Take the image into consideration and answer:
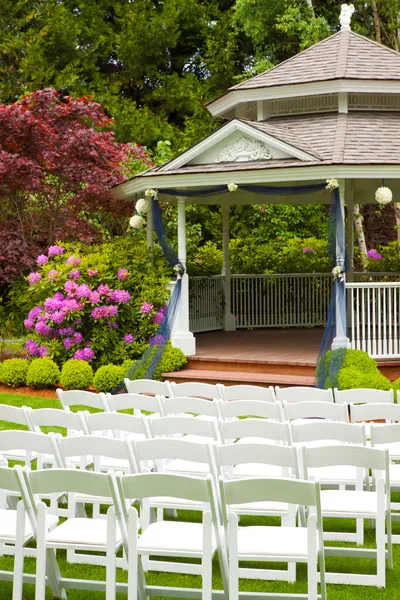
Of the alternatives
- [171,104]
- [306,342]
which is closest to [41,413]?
[306,342]

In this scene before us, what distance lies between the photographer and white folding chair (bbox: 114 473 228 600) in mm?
4781

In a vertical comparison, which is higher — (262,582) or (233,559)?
(233,559)

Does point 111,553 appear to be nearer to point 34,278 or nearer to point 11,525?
point 11,525

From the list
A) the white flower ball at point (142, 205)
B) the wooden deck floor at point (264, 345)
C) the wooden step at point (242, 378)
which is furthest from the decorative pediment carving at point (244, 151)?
the wooden step at point (242, 378)

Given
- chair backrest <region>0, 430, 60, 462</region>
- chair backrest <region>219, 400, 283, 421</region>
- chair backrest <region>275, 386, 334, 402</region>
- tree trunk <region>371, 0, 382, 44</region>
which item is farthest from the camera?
tree trunk <region>371, 0, 382, 44</region>

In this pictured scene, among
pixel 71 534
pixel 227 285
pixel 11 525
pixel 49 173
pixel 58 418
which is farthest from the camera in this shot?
pixel 227 285

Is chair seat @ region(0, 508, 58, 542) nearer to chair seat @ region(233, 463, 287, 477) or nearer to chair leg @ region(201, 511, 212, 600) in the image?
chair leg @ region(201, 511, 212, 600)

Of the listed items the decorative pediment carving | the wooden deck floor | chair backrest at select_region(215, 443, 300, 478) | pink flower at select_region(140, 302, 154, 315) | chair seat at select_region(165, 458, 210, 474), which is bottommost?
the wooden deck floor

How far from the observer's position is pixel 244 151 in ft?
48.8

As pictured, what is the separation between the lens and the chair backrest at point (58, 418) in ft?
22.1

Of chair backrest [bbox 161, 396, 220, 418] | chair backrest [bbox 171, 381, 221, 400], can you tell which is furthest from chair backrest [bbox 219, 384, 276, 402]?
chair backrest [bbox 161, 396, 220, 418]

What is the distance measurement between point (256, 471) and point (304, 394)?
72.3 inches

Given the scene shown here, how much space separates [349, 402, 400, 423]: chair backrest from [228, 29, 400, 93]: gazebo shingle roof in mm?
9635

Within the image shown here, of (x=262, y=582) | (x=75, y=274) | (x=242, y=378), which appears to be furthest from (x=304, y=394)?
(x=75, y=274)
